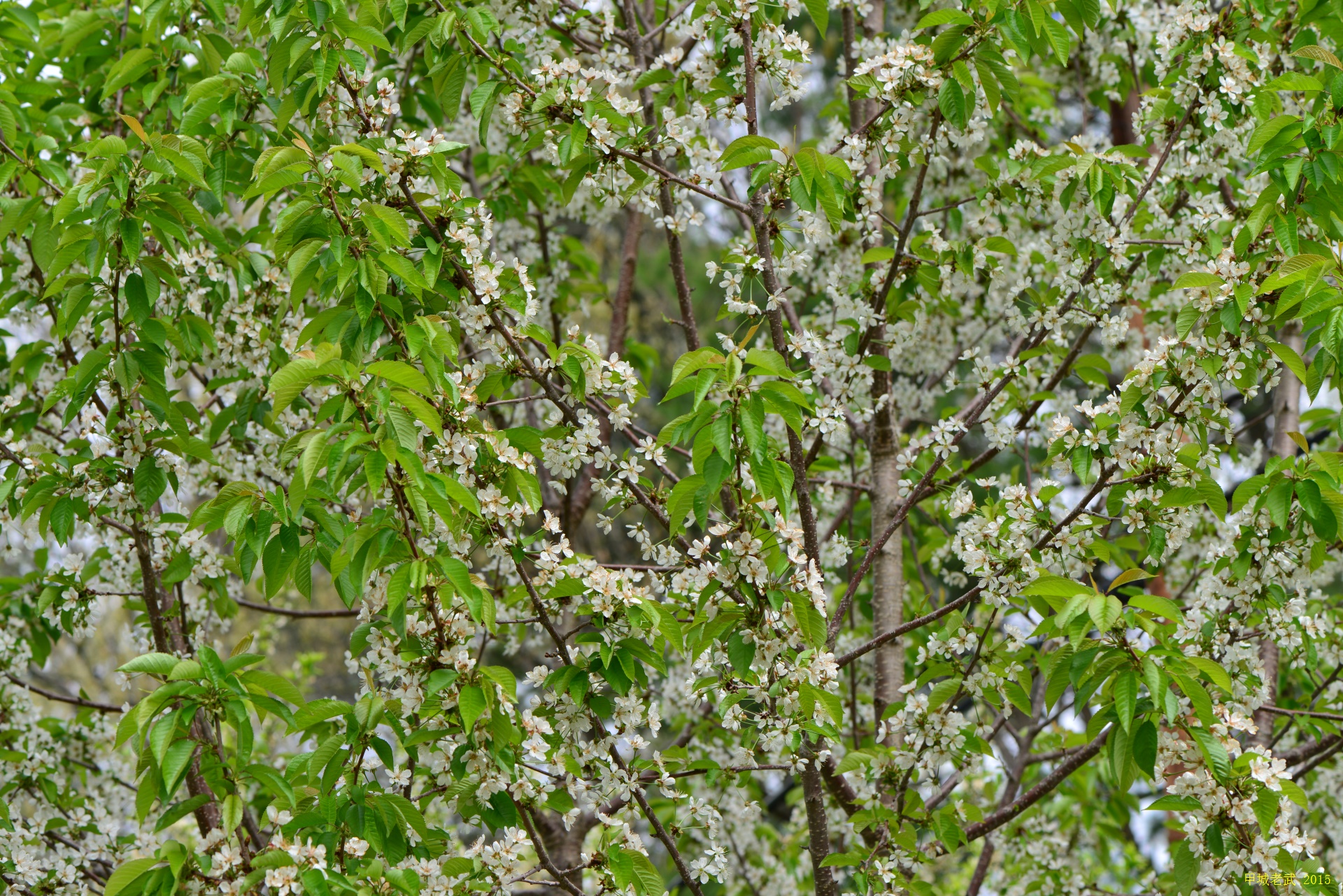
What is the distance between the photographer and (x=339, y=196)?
2.33 metres

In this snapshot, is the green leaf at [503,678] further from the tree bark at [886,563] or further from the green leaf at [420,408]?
the tree bark at [886,563]

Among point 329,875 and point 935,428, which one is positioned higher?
point 935,428

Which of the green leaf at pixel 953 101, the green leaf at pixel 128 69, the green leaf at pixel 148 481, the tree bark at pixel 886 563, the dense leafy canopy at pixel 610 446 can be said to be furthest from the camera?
the tree bark at pixel 886 563

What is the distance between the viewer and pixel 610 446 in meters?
3.02

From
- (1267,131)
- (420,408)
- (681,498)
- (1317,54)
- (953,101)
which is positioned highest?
(953,101)

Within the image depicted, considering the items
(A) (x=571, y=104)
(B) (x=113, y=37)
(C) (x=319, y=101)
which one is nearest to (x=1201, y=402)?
(A) (x=571, y=104)

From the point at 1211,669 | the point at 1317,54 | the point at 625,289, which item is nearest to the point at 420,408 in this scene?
the point at 1211,669

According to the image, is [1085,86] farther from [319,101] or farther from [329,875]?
[329,875]

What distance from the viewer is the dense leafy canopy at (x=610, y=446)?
85.4 inches

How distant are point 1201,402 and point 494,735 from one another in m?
1.72

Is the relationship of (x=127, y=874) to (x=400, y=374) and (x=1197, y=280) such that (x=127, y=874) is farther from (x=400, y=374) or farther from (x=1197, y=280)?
(x=1197, y=280)

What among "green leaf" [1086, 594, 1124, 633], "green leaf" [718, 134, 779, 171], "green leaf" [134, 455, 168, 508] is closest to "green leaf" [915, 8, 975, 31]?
"green leaf" [718, 134, 779, 171]

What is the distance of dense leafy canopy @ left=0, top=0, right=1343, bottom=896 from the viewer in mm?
2170

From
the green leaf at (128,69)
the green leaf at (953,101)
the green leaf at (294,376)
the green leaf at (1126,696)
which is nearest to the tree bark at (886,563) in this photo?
the green leaf at (953,101)
